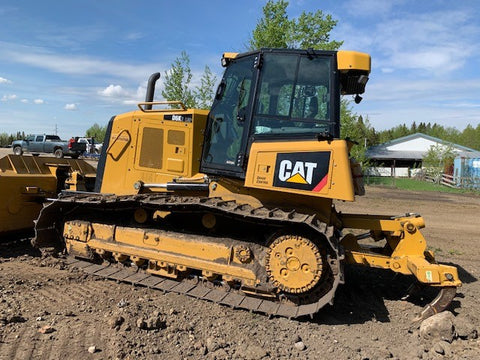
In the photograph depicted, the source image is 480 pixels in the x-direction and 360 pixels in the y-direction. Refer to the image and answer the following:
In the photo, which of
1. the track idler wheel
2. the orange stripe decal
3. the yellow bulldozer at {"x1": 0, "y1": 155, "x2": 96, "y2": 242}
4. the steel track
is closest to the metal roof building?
the yellow bulldozer at {"x1": 0, "y1": 155, "x2": 96, "y2": 242}

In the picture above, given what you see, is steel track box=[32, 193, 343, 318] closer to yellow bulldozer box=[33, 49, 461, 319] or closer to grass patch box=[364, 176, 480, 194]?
yellow bulldozer box=[33, 49, 461, 319]

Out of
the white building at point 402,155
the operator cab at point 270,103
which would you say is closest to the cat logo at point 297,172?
the operator cab at point 270,103

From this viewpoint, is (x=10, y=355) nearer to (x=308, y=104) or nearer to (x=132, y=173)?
(x=132, y=173)

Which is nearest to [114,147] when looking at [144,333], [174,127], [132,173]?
[132,173]

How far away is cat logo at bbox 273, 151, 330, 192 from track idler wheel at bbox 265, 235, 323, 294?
0.62 m

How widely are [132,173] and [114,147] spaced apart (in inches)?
22.6

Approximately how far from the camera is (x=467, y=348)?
412 centimetres

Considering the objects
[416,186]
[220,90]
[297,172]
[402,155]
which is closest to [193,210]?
[297,172]

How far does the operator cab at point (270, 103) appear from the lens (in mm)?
4758

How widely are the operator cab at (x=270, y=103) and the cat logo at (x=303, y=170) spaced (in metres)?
0.25

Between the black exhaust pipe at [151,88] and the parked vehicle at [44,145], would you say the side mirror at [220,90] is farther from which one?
the parked vehicle at [44,145]

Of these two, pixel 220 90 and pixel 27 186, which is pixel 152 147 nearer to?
pixel 220 90

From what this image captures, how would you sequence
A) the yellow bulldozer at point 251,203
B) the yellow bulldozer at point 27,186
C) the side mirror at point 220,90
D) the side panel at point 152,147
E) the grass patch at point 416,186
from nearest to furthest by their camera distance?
the yellow bulldozer at point 251,203
the side mirror at point 220,90
the side panel at point 152,147
the yellow bulldozer at point 27,186
the grass patch at point 416,186

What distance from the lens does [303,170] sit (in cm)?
461
